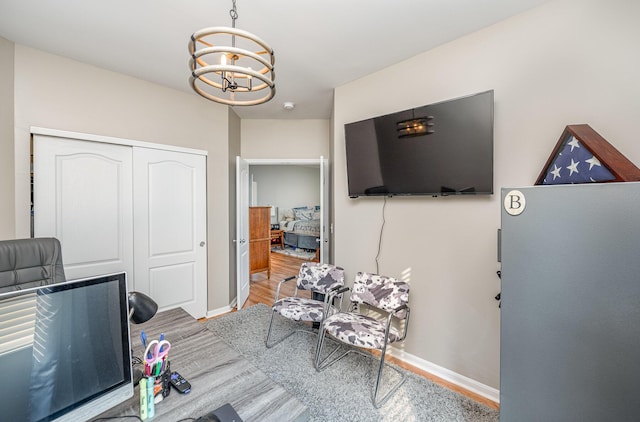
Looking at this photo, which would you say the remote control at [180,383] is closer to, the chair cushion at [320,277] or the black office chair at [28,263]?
the black office chair at [28,263]

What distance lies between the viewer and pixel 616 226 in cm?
95

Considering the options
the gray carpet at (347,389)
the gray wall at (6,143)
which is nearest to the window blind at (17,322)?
the gray carpet at (347,389)

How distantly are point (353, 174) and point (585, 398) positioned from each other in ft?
6.78

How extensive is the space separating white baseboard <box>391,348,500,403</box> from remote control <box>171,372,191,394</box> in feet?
6.43

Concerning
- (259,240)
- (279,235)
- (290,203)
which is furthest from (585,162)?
(290,203)

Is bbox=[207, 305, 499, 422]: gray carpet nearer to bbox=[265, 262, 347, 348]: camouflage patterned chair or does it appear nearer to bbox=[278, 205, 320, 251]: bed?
bbox=[265, 262, 347, 348]: camouflage patterned chair

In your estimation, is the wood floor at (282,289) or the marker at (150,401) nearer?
the marker at (150,401)

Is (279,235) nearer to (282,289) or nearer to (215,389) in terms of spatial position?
(282,289)

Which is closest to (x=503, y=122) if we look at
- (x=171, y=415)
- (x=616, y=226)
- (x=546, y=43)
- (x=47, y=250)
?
(x=546, y=43)

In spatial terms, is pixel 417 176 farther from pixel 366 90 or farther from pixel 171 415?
pixel 171 415

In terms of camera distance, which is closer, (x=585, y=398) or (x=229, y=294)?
(x=585, y=398)

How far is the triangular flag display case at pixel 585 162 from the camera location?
4.17 feet

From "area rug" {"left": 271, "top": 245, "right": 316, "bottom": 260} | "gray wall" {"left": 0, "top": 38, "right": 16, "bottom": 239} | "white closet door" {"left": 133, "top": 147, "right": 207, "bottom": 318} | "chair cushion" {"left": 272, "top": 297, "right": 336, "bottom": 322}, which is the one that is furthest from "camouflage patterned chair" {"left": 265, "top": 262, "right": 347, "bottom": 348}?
"area rug" {"left": 271, "top": 245, "right": 316, "bottom": 260}

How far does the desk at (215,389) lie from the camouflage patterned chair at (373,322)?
0.95m
